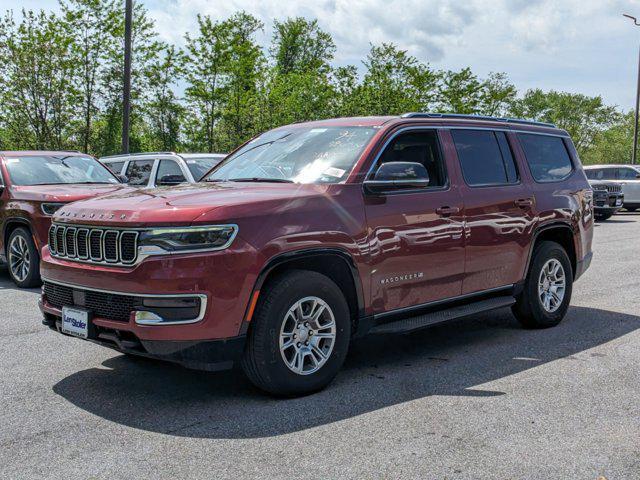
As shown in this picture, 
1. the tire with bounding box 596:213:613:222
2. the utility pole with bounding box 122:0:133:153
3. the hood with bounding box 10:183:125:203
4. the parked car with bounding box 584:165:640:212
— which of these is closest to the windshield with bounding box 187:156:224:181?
the hood with bounding box 10:183:125:203

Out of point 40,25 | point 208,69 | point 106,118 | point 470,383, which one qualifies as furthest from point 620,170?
point 470,383

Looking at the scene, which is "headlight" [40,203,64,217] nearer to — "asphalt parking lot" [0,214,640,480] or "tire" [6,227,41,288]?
"tire" [6,227,41,288]

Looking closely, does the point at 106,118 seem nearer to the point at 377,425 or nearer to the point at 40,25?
the point at 40,25

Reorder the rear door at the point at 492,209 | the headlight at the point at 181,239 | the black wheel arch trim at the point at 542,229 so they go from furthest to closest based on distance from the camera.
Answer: the black wheel arch trim at the point at 542,229
the rear door at the point at 492,209
the headlight at the point at 181,239

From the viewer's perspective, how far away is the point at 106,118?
91.4 ft

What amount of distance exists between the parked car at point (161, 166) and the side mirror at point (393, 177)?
6.28 meters

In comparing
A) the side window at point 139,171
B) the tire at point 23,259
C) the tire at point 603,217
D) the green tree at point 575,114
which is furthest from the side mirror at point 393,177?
the green tree at point 575,114

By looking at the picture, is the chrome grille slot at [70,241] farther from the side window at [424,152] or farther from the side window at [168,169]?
the side window at [168,169]

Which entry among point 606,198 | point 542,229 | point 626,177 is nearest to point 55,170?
point 542,229

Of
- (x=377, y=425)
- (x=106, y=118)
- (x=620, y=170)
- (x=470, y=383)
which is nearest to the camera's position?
(x=377, y=425)

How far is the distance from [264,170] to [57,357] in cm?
224

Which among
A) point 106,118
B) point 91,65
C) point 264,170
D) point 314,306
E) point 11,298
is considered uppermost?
point 91,65

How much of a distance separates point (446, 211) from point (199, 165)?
6740mm

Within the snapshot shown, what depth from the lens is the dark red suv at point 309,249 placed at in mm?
4336
